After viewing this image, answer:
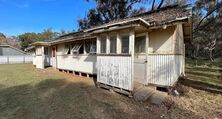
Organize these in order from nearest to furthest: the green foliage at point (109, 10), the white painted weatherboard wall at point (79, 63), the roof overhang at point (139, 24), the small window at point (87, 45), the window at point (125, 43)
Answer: the roof overhang at point (139, 24)
the window at point (125, 43)
the white painted weatherboard wall at point (79, 63)
the small window at point (87, 45)
the green foliage at point (109, 10)

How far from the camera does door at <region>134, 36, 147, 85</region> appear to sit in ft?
23.0

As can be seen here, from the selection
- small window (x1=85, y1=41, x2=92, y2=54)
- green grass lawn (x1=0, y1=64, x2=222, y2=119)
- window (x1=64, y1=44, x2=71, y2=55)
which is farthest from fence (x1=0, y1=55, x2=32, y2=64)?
green grass lawn (x1=0, y1=64, x2=222, y2=119)

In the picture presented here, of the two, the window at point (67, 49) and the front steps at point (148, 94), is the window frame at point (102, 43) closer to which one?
the front steps at point (148, 94)

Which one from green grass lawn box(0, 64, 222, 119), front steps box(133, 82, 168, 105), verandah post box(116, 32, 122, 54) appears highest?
verandah post box(116, 32, 122, 54)

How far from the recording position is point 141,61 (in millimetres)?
7094

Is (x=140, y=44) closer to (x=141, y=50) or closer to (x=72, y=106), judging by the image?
(x=141, y=50)

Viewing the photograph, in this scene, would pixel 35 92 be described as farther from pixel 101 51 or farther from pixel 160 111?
pixel 160 111

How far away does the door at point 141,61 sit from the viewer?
23.0 ft

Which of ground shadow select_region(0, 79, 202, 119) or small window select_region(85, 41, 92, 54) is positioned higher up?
small window select_region(85, 41, 92, 54)

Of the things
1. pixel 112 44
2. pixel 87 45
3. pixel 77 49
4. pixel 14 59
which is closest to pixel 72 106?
pixel 112 44

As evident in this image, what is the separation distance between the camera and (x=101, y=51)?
727 cm

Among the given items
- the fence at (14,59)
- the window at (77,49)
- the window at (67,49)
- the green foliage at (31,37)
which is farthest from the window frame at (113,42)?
the green foliage at (31,37)

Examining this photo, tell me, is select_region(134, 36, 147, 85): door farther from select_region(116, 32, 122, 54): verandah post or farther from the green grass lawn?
the green grass lawn

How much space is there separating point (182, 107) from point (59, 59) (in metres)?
11.6
